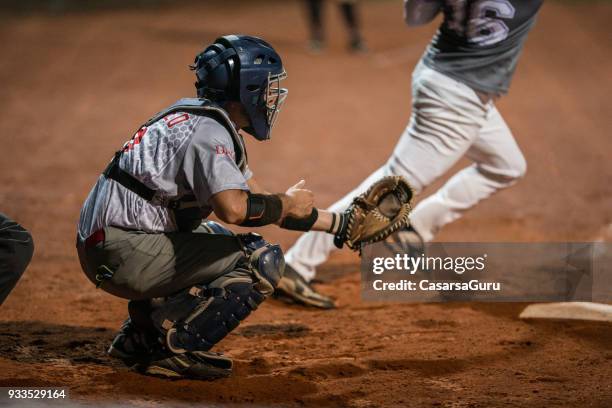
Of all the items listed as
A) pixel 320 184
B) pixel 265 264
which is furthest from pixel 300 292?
pixel 320 184

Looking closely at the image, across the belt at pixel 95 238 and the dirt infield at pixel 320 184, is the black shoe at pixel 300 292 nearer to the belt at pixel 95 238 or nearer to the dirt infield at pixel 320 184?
the dirt infield at pixel 320 184

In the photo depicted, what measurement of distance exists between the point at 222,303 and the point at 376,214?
0.96m

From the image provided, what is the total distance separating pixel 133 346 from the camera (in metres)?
4.70

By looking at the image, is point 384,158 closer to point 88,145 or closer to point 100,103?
point 88,145

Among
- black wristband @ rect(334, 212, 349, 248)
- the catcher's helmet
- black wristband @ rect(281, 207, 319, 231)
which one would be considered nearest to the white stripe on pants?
black wristband @ rect(334, 212, 349, 248)

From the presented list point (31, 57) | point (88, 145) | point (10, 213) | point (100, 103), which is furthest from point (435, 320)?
point (31, 57)

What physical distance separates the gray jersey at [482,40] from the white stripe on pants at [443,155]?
0.09 meters

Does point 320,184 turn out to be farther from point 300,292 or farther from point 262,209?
point 262,209

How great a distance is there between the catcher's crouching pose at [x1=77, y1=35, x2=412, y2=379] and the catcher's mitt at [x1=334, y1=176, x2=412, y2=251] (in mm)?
41

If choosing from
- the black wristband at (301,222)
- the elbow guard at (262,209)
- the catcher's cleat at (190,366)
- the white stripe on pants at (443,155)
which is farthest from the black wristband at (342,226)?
the white stripe on pants at (443,155)

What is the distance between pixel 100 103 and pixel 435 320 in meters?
7.65

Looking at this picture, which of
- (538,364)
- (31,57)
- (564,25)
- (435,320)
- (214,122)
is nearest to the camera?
(214,122)

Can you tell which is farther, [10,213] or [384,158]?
[384,158]

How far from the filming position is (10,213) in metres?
7.63
